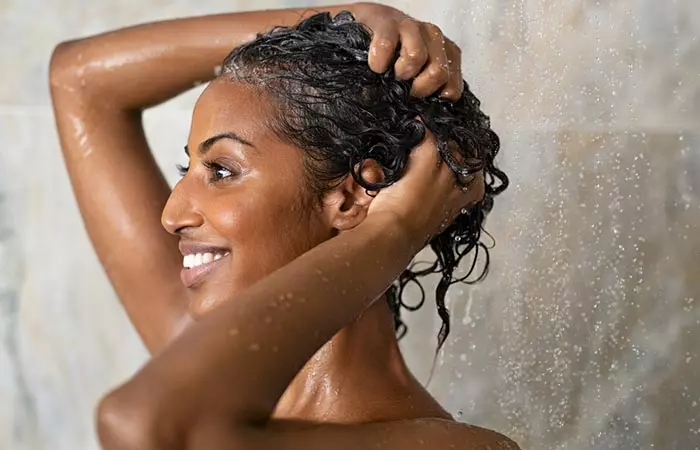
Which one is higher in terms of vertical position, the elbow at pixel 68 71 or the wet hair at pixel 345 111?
the elbow at pixel 68 71

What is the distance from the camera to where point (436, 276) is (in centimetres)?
159

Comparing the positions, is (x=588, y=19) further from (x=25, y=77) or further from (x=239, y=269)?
(x=25, y=77)

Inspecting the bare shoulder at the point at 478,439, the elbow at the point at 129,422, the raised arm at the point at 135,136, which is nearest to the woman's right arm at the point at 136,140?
the raised arm at the point at 135,136

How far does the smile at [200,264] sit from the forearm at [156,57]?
0.93ft

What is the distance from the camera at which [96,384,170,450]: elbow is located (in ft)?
2.26

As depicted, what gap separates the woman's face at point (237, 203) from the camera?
977 mm

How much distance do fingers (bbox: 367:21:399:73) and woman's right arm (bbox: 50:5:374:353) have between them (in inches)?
8.9

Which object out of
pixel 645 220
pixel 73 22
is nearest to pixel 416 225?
pixel 645 220

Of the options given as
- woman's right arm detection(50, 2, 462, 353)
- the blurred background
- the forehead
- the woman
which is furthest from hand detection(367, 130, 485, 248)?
the blurred background

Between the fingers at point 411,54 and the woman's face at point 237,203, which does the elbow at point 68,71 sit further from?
the fingers at point 411,54

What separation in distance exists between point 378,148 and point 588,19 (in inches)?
20.7

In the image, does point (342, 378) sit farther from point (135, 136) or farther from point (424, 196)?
point (135, 136)

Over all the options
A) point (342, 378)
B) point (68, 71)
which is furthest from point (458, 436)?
point (68, 71)

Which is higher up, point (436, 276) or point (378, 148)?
point (378, 148)
